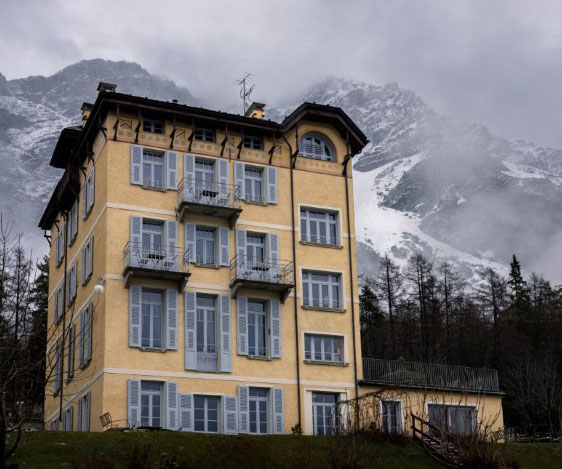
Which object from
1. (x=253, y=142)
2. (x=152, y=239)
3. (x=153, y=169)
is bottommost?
(x=152, y=239)

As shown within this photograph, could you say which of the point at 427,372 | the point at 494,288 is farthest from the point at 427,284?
the point at 427,372

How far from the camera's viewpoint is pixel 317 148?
4997cm

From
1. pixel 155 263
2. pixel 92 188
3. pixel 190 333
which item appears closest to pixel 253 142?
pixel 92 188

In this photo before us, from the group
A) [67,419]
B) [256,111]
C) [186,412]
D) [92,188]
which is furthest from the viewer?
[256,111]

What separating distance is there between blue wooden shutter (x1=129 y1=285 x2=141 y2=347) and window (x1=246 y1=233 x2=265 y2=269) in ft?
18.7

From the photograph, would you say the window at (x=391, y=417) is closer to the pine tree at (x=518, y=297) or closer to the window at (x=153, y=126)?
the window at (x=153, y=126)

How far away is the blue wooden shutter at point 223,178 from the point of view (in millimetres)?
46031

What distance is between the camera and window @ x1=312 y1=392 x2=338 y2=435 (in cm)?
4452

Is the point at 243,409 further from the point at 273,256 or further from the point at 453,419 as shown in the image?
the point at 453,419

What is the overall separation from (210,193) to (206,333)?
6.55 m

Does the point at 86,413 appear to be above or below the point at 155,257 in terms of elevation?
below

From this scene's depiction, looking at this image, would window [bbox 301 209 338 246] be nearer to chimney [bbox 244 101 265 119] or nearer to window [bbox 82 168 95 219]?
chimney [bbox 244 101 265 119]

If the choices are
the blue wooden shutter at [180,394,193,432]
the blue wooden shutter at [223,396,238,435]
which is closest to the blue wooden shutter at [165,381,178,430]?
the blue wooden shutter at [180,394,193,432]

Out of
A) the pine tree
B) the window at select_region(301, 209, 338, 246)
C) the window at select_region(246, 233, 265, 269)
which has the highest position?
the pine tree
